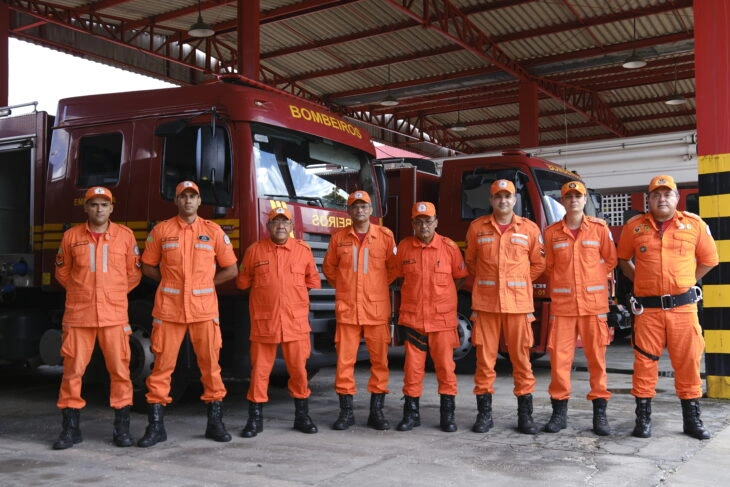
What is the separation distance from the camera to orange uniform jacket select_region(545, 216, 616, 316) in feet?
16.9

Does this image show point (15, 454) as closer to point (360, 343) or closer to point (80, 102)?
point (360, 343)

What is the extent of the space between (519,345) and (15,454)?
3.31m

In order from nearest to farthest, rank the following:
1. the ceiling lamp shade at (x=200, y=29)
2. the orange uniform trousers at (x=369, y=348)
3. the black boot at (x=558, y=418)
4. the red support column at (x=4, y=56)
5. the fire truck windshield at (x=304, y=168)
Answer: the black boot at (x=558, y=418) < the orange uniform trousers at (x=369, y=348) < the fire truck windshield at (x=304, y=168) < the red support column at (x=4, y=56) < the ceiling lamp shade at (x=200, y=29)

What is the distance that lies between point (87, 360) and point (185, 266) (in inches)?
34.5

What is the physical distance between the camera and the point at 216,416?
504cm

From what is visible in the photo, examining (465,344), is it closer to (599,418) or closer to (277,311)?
(599,418)

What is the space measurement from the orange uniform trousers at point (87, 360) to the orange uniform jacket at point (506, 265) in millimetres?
2406

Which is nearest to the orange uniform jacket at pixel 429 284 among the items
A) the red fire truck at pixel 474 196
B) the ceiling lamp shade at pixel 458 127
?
the red fire truck at pixel 474 196

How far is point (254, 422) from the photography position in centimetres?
518

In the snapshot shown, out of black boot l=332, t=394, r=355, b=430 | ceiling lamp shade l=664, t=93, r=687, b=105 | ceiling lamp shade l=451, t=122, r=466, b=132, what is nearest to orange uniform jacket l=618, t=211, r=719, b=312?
black boot l=332, t=394, r=355, b=430

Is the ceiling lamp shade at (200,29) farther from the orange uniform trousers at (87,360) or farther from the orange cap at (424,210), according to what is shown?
the orange uniform trousers at (87,360)

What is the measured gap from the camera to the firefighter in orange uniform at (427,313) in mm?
5344

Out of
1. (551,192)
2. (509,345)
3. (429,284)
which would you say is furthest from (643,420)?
(551,192)

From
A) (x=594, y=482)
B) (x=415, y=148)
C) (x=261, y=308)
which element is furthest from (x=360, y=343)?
(x=415, y=148)
